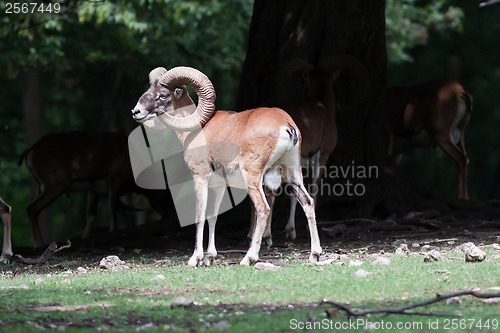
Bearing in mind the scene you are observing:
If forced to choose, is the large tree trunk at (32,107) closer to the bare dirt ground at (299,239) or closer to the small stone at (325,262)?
the bare dirt ground at (299,239)

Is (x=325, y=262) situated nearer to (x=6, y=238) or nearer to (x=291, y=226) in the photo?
(x=291, y=226)

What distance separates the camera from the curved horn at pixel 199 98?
1048 cm

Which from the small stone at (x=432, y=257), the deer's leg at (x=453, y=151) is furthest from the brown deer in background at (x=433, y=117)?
the small stone at (x=432, y=257)

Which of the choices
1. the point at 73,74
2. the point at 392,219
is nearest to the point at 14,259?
the point at 392,219

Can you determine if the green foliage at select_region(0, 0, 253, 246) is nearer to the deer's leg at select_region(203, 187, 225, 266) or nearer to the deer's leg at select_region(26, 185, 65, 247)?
the deer's leg at select_region(26, 185, 65, 247)

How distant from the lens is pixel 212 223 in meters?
10.6

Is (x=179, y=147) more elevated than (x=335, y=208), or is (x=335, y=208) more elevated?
(x=179, y=147)

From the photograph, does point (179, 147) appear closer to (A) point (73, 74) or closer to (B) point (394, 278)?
(B) point (394, 278)

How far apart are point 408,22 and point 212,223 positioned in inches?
595

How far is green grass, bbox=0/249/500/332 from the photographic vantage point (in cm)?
663

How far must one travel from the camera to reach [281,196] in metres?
14.5

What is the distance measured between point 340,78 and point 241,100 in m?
1.79

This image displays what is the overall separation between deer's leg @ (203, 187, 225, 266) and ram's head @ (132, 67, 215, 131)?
92 cm

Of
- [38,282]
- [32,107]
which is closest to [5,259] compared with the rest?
[38,282]
